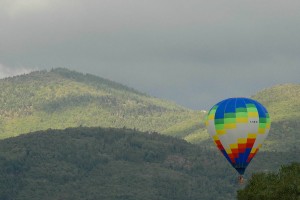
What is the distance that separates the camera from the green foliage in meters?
135

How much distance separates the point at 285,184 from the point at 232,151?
27.8 metres

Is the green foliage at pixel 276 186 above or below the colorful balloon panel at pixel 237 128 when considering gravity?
below

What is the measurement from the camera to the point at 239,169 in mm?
159250

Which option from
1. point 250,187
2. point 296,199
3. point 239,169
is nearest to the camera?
point 296,199

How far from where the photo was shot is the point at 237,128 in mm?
164250

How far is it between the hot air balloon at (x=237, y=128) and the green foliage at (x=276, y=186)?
13.0 metres

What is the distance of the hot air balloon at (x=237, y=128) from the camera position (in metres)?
163

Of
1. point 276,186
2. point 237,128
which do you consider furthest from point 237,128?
point 276,186

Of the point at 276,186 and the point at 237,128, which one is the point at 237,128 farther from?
the point at 276,186

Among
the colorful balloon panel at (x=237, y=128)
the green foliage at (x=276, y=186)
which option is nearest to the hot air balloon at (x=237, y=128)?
the colorful balloon panel at (x=237, y=128)

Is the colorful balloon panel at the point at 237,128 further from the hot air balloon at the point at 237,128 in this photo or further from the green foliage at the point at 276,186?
the green foliage at the point at 276,186

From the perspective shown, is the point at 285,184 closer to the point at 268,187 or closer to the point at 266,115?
the point at 268,187

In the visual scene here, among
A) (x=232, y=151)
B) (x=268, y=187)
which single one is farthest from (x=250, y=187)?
(x=232, y=151)

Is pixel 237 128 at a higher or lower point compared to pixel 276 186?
higher
